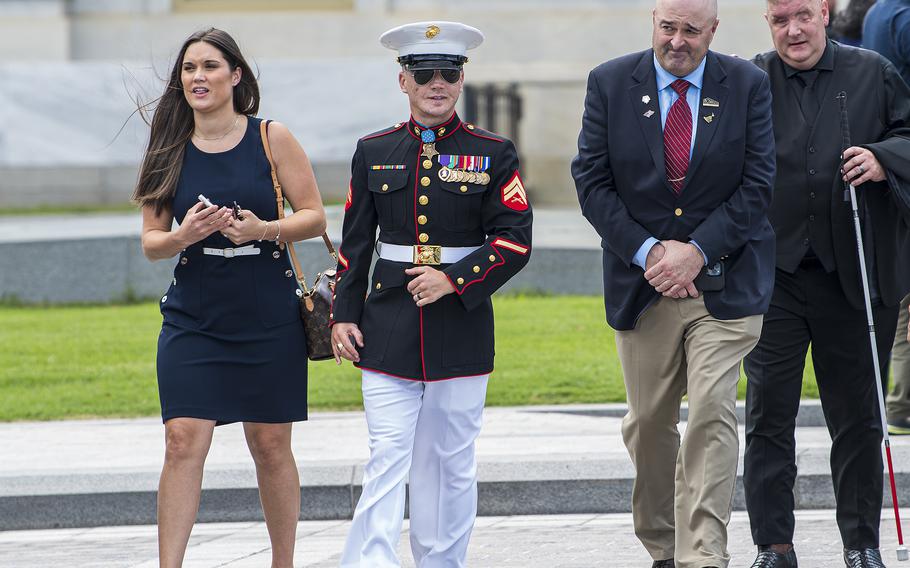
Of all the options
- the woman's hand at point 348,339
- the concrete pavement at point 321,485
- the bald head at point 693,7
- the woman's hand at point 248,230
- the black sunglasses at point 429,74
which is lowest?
the concrete pavement at point 321,485

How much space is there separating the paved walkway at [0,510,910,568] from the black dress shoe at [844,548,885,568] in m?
0.17

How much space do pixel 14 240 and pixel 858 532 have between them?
32.3ft

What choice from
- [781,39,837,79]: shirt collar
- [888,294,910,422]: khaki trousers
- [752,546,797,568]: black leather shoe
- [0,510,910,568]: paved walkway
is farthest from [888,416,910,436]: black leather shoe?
[781,39,837,79]: shirt collar

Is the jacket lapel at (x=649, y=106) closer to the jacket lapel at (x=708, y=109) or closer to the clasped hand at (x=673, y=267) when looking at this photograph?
the jacket lapel at (x=708, y=109)

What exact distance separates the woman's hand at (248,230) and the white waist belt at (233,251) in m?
0.06

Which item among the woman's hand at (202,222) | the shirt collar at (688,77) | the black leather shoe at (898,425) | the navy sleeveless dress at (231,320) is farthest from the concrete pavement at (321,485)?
the shirt collar at (688,77)

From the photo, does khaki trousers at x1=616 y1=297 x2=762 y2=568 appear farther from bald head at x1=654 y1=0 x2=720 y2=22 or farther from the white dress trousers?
bald head at x1=654 y1=0 x2=720 y2=22

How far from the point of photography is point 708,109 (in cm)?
499

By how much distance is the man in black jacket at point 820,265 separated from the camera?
5312 millimetres

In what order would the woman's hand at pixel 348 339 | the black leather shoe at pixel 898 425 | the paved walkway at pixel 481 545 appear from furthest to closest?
the black leather shoe at pixel 898 425 → the paved walkway at pixel 481 545 → the woman's hand at pixel 348 339

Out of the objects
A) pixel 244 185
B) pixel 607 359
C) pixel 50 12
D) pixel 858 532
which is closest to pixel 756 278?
pixel 858 532

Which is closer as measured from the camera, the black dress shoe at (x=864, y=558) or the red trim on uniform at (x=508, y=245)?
the red trim on uniform at (x=508, y=245)

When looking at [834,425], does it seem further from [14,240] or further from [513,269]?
[14,240]

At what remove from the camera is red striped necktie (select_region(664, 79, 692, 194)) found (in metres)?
4.99
